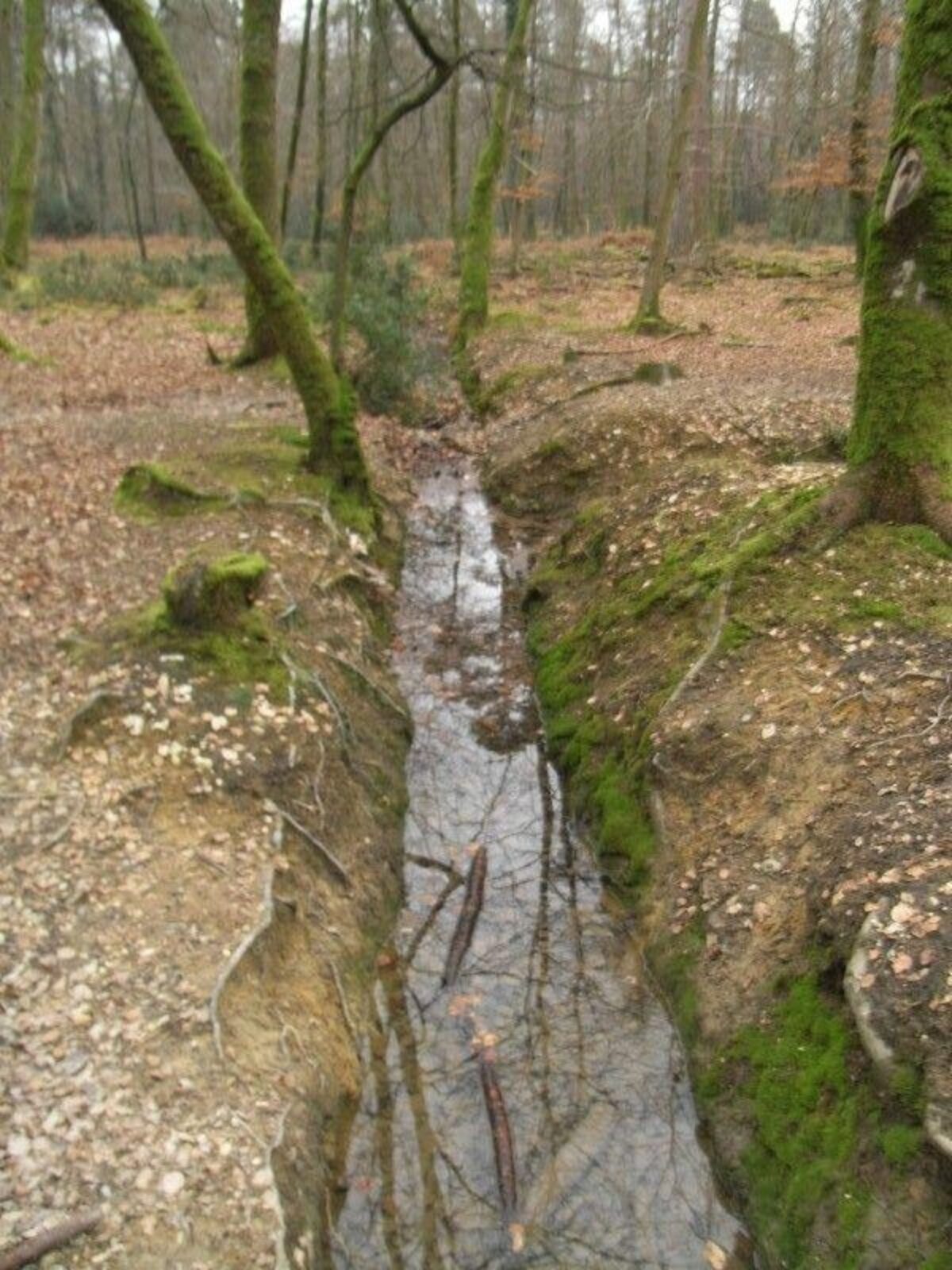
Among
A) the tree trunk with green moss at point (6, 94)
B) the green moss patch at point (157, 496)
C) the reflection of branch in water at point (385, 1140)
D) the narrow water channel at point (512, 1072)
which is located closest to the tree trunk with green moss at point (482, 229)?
the green moss patch at point (157, 496)

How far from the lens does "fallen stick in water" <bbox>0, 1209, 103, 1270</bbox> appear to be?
3.95m

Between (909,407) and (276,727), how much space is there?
5.04 metres

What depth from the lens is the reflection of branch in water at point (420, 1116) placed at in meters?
4.89

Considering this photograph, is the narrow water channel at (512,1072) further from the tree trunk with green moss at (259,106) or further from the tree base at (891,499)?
the tree trunk with green moss at (259,106)

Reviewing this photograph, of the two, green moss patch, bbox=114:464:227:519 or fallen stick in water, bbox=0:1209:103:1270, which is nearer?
fallen stick in water, bbox=0:1209:103:1270

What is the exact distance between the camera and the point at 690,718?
7.55m

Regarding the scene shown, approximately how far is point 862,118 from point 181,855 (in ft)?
77.8

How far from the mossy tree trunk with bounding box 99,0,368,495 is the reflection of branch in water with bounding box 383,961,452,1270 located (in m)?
6.57

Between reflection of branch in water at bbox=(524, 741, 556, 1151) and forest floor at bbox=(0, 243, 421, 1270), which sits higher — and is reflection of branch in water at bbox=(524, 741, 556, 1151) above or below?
below

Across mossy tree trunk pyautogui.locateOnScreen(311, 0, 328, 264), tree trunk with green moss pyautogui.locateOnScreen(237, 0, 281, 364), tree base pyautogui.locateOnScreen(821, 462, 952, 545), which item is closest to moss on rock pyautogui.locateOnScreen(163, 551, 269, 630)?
tree base pyautogui.locateOnScreen(821, 462, 952, 545)

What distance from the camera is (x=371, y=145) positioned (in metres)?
11.8

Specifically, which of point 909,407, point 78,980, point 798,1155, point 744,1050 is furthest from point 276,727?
point 909,407

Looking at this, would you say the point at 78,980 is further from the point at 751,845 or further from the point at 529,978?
the point at 751,845

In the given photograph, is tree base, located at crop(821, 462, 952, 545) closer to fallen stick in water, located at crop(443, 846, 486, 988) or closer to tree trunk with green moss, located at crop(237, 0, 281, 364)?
fallen stick in water, located at crop(443, 846, 486, 988)
